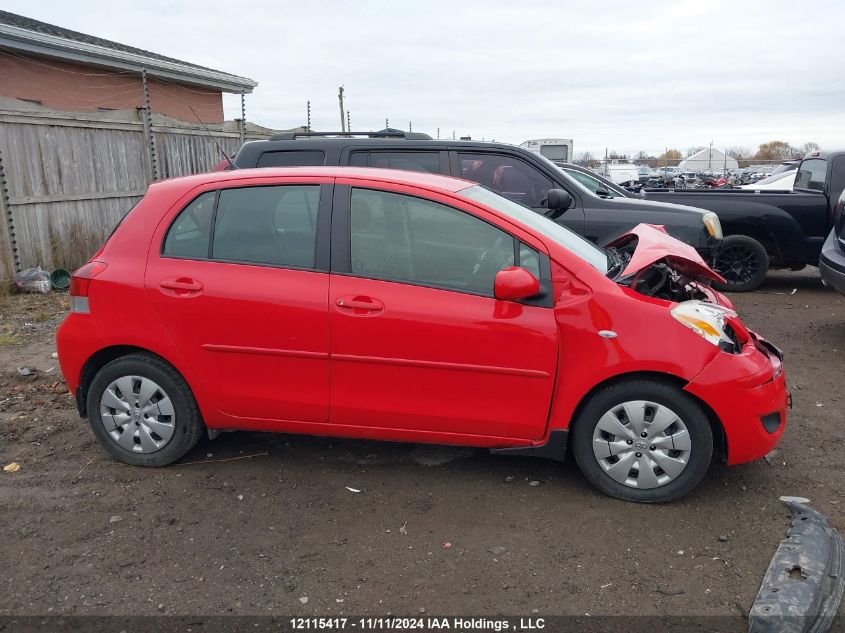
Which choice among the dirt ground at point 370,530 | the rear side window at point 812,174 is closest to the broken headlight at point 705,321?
the dirt ground at point 370,530

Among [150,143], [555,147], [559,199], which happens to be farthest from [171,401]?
[555,147]

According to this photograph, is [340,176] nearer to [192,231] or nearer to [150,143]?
[192,231]

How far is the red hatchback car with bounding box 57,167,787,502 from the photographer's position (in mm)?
3572

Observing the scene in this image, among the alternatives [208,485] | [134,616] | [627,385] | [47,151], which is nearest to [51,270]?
[47,151]

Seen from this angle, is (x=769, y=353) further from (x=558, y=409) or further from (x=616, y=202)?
(x=616, y=202)

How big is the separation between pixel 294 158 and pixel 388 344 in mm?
3444

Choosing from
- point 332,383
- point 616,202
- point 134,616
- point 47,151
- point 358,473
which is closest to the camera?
point 134,616

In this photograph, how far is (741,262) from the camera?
9.41 meters

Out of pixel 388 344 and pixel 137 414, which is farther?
pixel 137 414

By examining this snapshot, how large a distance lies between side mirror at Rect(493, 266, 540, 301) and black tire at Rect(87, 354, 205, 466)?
76.4 inches

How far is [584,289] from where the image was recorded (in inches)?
143

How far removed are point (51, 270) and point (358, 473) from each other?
755cm

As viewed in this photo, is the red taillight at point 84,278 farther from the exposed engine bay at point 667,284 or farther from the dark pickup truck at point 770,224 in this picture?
the dark pickup truck at point 770,224

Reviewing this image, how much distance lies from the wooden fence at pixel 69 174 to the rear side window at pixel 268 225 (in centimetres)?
652
